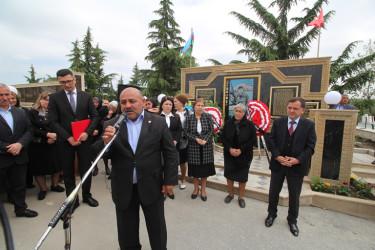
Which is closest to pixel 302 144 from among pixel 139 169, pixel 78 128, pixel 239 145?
pixel 239 145

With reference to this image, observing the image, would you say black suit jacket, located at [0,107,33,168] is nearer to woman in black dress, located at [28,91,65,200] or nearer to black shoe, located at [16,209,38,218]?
woman in black dress, located at [28,91,65,200]

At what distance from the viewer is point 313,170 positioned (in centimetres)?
404

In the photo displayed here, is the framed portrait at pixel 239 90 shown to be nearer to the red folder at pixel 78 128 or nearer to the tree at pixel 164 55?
the red folder at pixel 78 128

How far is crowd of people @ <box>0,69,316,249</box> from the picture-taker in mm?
1728

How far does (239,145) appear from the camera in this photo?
3221 millimetres

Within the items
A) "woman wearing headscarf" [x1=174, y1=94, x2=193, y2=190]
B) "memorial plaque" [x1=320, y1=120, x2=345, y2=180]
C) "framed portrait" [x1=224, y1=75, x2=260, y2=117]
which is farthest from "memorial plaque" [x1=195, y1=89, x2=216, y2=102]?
"memorial plaque" [x1=320, y1=120, x2=345, y2=180]

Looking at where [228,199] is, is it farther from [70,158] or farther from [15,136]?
[15,136]

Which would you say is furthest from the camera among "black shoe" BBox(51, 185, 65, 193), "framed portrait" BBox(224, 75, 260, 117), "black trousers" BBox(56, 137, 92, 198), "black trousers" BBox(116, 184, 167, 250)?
"framed portrait" BBox(224, 75, 260, 117)

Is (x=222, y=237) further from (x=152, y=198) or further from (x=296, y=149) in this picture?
(x=296, y=149)

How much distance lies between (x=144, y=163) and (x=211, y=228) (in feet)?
5.50

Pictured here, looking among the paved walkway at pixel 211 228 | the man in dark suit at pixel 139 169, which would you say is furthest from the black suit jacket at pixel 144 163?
the paved walkway at pixel 211 228

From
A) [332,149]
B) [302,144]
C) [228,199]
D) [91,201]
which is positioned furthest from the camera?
[332,149]

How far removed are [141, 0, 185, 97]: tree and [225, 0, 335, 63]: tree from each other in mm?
5287

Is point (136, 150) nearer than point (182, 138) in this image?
Yes
